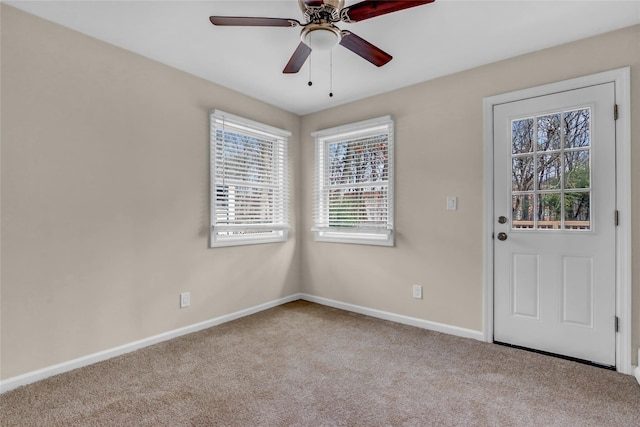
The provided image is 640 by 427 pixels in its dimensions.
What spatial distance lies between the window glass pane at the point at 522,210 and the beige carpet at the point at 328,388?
3.35ft

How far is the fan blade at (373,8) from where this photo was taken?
1.62 meters

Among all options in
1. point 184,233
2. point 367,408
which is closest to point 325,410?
point 367,408

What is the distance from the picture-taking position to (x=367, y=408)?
1.85m

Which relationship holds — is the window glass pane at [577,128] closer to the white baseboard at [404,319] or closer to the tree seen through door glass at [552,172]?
the tree seen through door glass at [552,172]

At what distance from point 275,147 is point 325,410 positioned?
2861 millimetres

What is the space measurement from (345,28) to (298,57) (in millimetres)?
419

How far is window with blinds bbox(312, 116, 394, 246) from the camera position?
135 inches

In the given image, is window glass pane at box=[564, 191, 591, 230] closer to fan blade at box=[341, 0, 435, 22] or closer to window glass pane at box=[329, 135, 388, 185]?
window glass pane at box=[329, 135, 388, 185]

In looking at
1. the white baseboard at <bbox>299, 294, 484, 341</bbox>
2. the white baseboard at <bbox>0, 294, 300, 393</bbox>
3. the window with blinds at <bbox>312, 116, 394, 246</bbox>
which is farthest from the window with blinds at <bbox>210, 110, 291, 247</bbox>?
the white baseboard at <bbox>299, 294, 484, 341</bbox>

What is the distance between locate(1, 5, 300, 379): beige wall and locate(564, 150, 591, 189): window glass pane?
303 cm

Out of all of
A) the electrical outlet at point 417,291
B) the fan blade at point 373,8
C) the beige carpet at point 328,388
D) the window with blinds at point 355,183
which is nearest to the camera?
the fan blade at point 373,8

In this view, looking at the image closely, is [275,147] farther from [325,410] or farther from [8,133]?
[325,410]

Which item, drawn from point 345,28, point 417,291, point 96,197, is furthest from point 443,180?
point 96,197

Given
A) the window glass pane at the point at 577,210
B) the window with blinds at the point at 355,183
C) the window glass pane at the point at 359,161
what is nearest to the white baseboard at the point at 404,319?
the window with blinds at the point at 355,183
